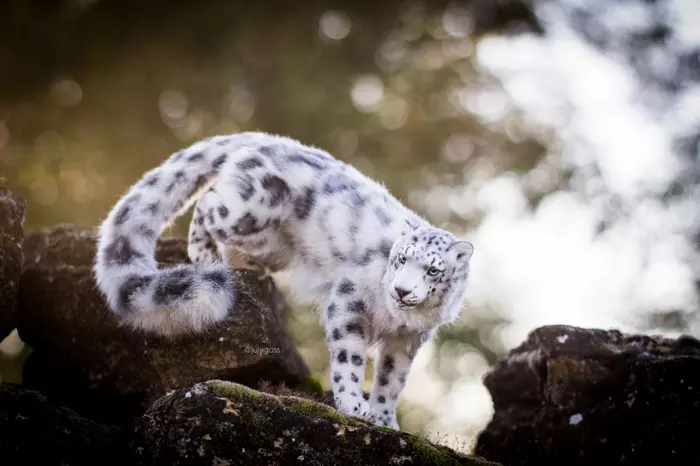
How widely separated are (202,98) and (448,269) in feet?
25.1

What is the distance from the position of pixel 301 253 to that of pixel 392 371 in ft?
4.58

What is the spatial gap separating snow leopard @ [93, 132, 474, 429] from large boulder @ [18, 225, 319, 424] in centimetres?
37

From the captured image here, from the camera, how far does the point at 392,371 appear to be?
734 centimetres

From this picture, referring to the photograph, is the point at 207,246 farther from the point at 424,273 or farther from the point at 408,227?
the point at 424,273

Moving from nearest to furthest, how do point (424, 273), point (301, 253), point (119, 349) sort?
point (424, 273) < point (119, 349) < point (301, 253)

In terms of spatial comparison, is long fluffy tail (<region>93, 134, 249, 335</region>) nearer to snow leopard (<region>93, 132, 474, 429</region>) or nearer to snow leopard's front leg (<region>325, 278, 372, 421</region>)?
snow leopard (<region>93, 132, 474, 429</region>)

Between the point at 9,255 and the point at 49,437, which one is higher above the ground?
the point at 9,255

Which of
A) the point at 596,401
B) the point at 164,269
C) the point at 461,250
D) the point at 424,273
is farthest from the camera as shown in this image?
the point at 596,401

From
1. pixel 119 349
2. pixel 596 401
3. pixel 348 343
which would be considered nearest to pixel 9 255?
pixel 119 349

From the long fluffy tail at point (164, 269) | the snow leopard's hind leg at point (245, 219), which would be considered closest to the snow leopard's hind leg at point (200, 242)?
the snow leopard's hind leg at point (245, 219)

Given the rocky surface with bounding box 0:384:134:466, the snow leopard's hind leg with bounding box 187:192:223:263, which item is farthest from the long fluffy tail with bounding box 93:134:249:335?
the rocky surface with bounding box 0:384:134:466

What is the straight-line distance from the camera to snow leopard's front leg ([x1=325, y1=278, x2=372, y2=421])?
22.0 ft

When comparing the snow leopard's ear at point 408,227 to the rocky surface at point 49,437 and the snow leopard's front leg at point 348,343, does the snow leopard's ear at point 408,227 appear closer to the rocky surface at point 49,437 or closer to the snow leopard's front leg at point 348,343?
the snow leopard's front leg at point 348,343

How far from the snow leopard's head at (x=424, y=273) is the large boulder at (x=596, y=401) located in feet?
4.15
